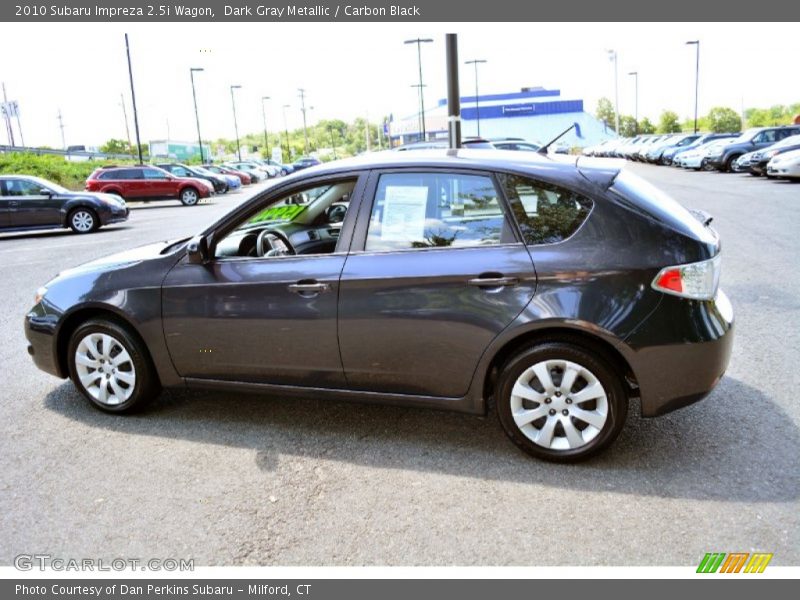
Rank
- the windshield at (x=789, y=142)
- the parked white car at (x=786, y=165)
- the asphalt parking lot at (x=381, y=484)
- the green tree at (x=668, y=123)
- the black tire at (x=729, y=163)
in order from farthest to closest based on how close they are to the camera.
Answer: the green tree at (x=668, y=123) < the black tire at (x=729, y=163) < the windshield at (x=789, y=142) < the parked white car at (x=786, y=165) < the asphalt parking lot at (x=381, y=484)

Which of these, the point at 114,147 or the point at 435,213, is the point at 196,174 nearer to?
the point at 435,213

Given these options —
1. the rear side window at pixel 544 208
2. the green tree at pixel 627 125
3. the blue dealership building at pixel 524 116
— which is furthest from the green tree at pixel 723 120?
the rear side window at pixel 544 208

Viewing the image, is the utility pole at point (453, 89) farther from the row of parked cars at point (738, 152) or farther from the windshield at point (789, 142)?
the windshield at point (789, 142)

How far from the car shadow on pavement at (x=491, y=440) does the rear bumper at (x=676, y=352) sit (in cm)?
37

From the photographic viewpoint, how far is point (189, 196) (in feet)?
94.1

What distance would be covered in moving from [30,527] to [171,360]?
1357 mm

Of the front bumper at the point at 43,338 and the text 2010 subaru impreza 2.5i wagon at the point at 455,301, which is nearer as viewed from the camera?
the text 2010 subaru impreza 2.5i wagon at the point at 455,301

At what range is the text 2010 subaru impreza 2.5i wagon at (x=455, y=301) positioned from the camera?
357cm

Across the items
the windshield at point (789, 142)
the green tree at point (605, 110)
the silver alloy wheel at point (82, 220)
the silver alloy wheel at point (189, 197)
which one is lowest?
the silver alloy wheel at point (189, 197)

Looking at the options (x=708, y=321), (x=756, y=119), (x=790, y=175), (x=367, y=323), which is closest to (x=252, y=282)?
(x=367, y=323)

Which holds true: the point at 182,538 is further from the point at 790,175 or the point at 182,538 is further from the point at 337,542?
the point at 790,175

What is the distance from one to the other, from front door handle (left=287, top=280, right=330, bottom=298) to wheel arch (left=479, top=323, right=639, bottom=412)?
999 millimetres

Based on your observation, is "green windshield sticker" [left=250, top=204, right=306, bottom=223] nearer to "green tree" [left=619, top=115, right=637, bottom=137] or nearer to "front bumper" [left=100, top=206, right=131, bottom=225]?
"front bumper" [left=100, top=206, right=131, bottom=225]

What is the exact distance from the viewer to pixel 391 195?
402 centimetres
